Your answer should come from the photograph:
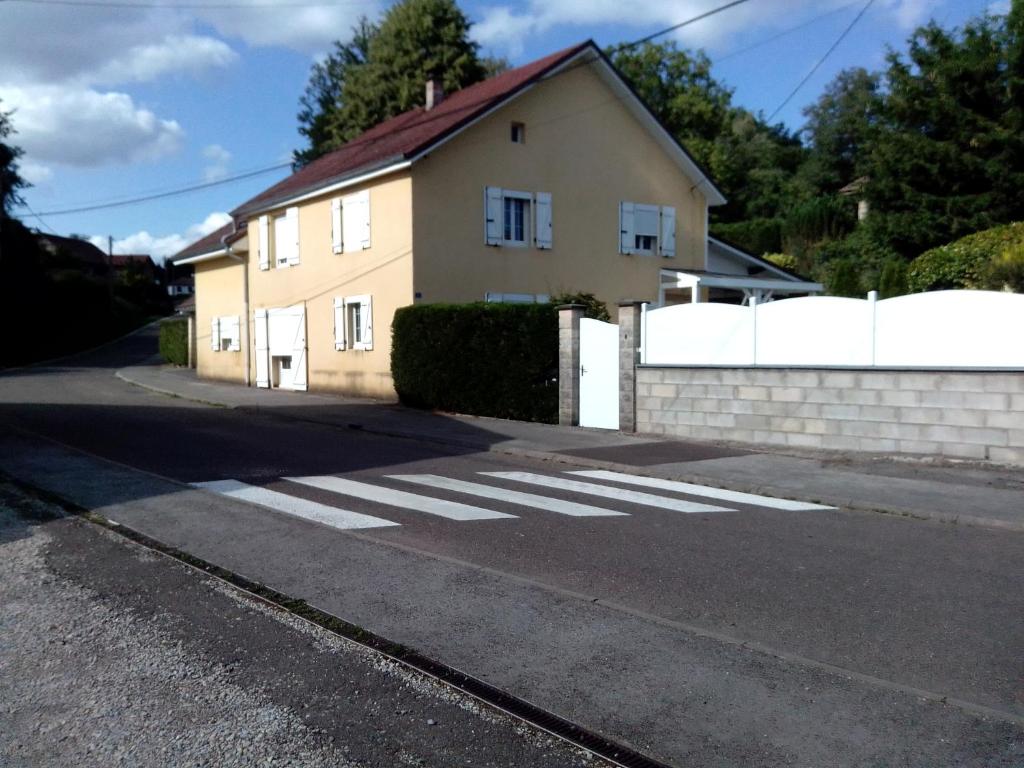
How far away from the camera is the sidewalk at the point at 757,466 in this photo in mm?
9523

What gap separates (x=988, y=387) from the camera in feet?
37.3

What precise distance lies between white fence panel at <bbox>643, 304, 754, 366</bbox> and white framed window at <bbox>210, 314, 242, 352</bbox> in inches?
722

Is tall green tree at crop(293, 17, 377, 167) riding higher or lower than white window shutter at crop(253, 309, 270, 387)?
higher

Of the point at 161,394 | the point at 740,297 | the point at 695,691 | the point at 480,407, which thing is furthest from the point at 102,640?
the point at 740,297

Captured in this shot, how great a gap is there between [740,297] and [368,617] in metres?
24.6

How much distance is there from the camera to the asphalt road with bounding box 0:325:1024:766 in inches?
164

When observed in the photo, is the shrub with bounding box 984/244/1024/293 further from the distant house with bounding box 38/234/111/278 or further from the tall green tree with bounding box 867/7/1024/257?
the distant house with bounding box 38/234/111/278

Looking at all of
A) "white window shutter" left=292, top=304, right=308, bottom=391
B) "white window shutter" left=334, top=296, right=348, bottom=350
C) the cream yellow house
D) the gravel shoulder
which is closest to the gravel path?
the gravel shoulder

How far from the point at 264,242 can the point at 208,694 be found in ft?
80.3

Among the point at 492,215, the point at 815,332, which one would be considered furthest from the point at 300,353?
the point at 815,332

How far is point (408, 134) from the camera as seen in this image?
2367cm

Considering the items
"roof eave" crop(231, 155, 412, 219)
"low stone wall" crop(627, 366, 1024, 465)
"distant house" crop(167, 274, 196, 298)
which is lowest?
"low stone wall" crop(627, 366, 1024, 465)

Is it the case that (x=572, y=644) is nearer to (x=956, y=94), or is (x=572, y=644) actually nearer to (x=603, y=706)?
(x=603, y=706)

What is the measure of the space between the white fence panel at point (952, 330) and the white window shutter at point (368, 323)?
13.2m
